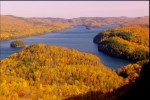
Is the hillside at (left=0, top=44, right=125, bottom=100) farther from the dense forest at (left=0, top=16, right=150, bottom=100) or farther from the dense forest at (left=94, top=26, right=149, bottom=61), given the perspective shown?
the dense forest at (left=94, top=26, right=149, bottom=61)

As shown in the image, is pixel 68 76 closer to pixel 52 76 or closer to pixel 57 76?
pixel 57 76

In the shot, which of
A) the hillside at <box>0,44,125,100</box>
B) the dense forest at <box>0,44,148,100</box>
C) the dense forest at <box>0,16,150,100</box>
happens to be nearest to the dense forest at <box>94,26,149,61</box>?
the dense forest at <box>0,16,150,100</box>

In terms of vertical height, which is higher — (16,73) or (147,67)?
(147,67)

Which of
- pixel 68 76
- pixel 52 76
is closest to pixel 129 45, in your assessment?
pixel 68 76

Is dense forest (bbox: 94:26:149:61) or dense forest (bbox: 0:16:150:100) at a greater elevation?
dense forest (bbox: 94:26:149:61)

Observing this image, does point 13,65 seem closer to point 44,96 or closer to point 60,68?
point 60,68

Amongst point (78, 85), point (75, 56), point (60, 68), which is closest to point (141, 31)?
point (75, 56)

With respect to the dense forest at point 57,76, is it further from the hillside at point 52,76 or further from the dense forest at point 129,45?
the dense forest at point 129,45
